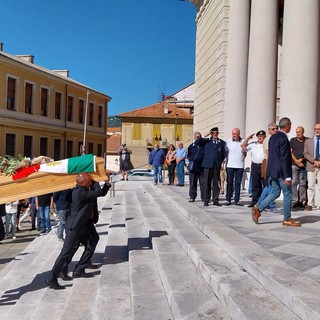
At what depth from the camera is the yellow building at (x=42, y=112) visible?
35.7 meters

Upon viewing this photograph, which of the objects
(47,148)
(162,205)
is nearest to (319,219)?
(162,205)

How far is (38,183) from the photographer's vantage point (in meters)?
5.89

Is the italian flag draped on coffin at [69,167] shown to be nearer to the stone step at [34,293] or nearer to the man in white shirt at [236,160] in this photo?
the stone step at [34,293]

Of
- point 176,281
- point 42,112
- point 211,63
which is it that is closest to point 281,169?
point 176,281

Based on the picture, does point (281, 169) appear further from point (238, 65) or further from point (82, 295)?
point (238, 65)

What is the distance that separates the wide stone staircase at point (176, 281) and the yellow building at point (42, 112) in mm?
30426

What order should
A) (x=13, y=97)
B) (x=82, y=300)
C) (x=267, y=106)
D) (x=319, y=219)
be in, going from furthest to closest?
(x=13, y=97) < (x=267, y=106) < (x=319, y=219) < (x=82, y=300)

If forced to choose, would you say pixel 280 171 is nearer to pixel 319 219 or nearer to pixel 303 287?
pixel 319 219

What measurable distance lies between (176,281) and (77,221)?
6.13 feet

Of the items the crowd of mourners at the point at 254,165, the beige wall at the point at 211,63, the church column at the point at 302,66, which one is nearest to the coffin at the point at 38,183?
the crowd of mourners at the point at 254,165

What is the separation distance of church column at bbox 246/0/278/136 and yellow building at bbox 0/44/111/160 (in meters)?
27.7

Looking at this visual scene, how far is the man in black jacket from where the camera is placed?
5.59m

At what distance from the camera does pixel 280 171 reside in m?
6.10

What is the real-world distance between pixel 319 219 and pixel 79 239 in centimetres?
412
